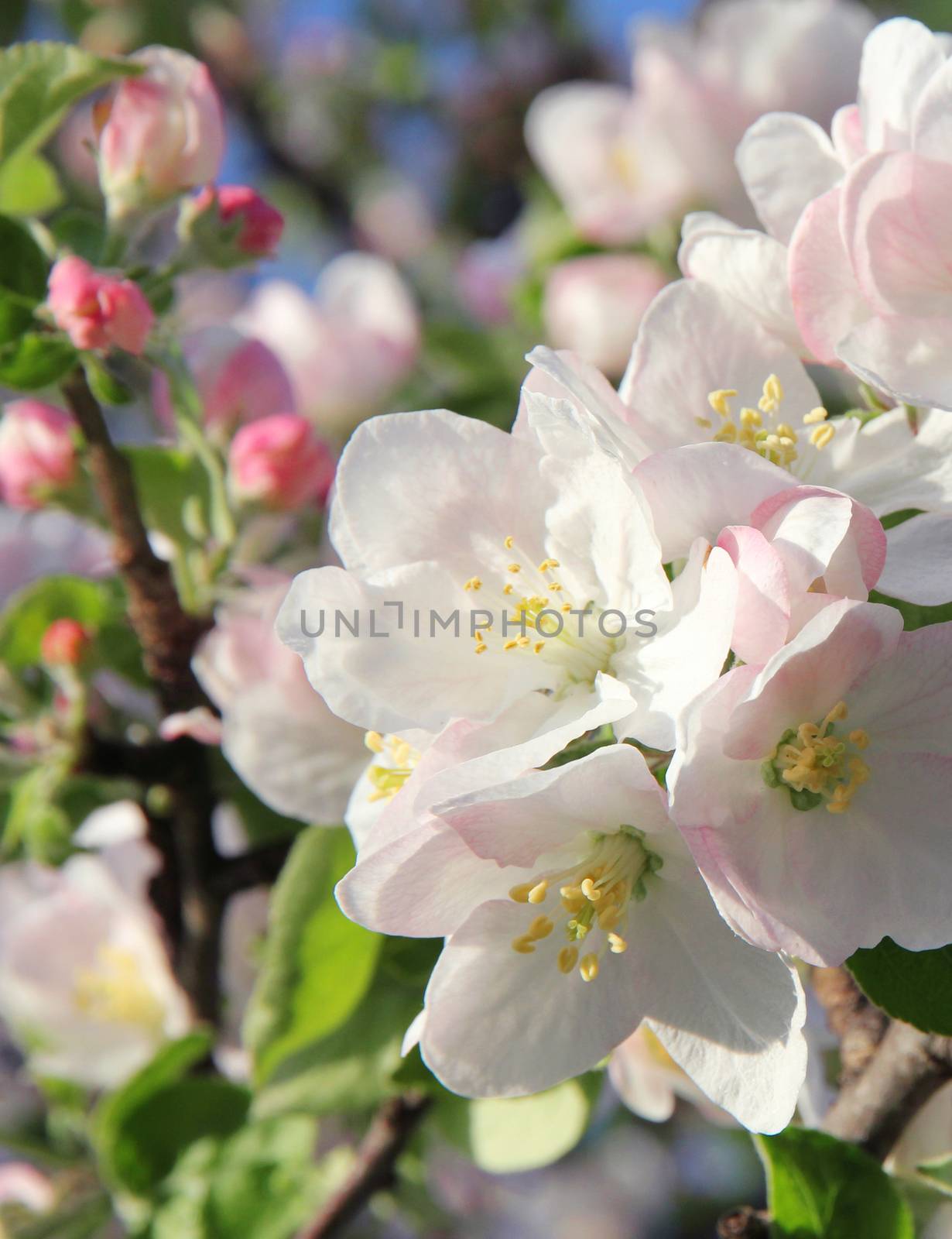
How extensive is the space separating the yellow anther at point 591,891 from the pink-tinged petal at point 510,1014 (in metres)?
0.05

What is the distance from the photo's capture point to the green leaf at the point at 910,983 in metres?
0.80

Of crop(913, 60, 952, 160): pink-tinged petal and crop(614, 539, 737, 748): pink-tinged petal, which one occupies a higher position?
crop(913, 60, 952, 160): pink-tinged petal

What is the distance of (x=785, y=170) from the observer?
933 mm

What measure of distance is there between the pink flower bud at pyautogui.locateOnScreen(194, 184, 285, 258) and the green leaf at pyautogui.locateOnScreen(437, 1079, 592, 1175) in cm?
76

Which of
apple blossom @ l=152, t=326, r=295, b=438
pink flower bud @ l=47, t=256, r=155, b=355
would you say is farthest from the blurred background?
pink flower bud @ l=47, t=256, r=155, b=355

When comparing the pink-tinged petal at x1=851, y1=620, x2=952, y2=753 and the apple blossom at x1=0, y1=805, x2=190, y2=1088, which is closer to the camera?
the pink-tinged petal at x1=851, y1=620, x2=952, y2=753

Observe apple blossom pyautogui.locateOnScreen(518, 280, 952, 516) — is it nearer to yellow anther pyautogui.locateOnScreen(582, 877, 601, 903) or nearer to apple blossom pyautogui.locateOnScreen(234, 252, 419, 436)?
yellow anther pyautogui.locateOnScreen(582, 877, 601, 903)

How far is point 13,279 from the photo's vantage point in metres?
1.06

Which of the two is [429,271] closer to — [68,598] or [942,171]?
[68,598]

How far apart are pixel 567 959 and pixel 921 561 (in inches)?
12.5

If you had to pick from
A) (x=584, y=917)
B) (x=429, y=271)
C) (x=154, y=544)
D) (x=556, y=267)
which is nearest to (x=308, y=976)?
(x=584, y=917)

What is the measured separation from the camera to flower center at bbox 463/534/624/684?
0.87 metres

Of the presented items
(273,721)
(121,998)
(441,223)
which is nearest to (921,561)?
(273,721)

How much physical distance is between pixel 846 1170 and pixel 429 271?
287cm
